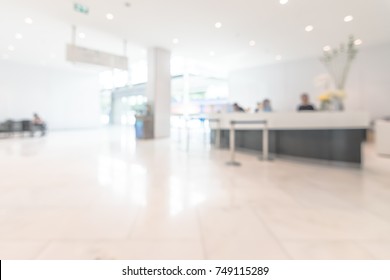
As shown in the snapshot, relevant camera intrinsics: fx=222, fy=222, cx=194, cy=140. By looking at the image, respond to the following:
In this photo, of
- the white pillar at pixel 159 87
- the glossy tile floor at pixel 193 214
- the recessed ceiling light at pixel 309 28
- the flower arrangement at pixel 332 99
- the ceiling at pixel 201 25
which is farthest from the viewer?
the white pillar at pixel 159 87

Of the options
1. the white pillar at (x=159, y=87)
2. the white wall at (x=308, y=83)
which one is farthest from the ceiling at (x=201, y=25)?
the white wall at (x=308, y=83)

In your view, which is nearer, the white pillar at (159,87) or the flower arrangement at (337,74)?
the flower arrangement at (337,74)

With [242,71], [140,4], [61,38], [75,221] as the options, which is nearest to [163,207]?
[75,221]

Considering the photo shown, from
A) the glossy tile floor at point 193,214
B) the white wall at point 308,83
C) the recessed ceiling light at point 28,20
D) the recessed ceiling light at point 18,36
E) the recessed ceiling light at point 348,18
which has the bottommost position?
the glossy tile floor at point 193,214

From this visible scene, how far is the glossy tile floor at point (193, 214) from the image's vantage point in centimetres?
137

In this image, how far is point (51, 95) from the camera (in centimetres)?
1402

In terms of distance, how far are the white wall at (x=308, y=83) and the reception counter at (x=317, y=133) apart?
5.50 m

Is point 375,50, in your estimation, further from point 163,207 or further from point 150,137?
point 163,207

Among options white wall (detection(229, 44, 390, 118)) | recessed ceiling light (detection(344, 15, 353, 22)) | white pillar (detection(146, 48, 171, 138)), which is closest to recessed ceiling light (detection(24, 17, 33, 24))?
white pillar (detection(146, 48, 171, 138))

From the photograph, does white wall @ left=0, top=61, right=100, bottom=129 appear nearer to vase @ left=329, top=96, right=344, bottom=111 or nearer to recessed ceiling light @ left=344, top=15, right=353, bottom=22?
recessed ceiling light @ left=344, top=15, right=353, bottom=22

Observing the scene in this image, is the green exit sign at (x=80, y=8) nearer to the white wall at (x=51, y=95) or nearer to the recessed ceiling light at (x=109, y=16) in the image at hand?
the recessed ceiling light at (x=109, y=16)

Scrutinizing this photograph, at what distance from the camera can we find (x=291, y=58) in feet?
35.6

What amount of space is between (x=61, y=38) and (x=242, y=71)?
9025 millimetres

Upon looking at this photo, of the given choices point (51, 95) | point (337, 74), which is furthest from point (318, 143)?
point (51, 95)
